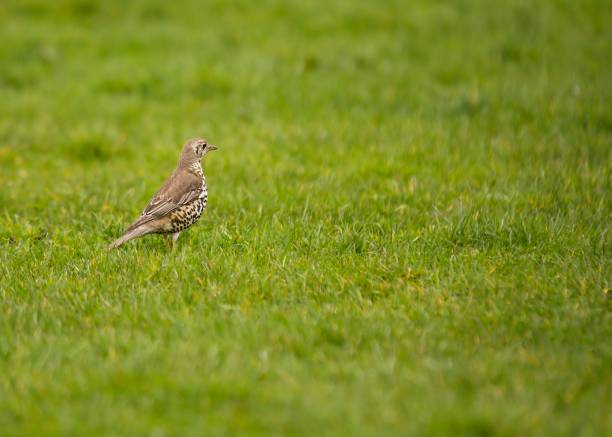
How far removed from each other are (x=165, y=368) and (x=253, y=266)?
1.65m

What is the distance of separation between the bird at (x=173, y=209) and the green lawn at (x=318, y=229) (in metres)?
0.17

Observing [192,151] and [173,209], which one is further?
[192,151]

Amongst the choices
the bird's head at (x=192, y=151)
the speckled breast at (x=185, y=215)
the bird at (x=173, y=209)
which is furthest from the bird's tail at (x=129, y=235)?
the bird's head at (x=192, y=151)

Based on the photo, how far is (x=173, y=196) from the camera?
681cm

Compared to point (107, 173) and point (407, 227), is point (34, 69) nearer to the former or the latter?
point (107, 173)

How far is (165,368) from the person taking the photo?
14.8 feet

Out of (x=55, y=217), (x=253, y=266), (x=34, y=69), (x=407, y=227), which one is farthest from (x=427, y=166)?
(x=34, y=69)

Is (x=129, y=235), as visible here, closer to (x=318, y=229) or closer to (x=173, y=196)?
(x=173, y=196)

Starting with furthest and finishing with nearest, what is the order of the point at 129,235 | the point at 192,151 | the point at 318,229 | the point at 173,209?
the point at 192,151 → the point at 318,229 → the point at 173,209 → the point at 129,235

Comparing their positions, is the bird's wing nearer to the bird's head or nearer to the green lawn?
the bird's head

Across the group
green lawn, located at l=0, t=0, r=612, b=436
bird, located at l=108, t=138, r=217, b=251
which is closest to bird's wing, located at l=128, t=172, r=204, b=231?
bird, located at l=108, t=138, r=217, b=251

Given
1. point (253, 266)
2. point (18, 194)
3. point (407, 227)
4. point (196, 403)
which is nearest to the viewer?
point (196, 403)

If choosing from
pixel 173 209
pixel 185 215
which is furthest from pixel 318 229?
pixel 173 209

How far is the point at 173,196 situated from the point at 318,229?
1269 mm
